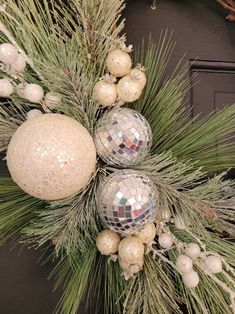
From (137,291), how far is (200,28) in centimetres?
46

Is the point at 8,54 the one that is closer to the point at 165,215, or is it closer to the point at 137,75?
the point at 137,75

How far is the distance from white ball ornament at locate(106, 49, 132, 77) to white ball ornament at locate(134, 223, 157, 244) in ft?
0.65

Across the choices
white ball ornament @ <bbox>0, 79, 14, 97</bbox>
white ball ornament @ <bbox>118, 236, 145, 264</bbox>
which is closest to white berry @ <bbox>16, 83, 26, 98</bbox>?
white ball ornament @ <bbox>0, 79, 14, 97</bbox>

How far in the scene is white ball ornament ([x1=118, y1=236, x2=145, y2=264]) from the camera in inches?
19.7

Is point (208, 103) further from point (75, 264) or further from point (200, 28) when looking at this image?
point (75, 264)

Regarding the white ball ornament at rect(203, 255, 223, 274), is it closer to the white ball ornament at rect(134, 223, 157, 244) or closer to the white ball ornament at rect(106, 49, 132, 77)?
the white ball ornament at rect(134, 223, 157, 244)

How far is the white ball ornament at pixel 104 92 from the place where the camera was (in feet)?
1.62

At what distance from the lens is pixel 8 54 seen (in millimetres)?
469

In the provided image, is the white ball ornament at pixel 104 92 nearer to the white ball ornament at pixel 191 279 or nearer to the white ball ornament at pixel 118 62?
the white ball ornament at pixel 118 62

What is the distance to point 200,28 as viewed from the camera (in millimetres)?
707

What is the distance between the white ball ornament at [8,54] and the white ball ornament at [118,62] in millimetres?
112

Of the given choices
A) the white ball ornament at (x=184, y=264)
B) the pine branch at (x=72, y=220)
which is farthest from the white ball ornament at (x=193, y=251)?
the pine branch at (x=72, y=220)

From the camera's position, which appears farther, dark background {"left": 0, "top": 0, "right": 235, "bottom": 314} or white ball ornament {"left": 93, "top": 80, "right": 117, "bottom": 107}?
dark background {"left": 0, "top": 0, "right": 235, "bottom": 314}

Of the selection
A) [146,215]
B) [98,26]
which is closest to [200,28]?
[98,26]
